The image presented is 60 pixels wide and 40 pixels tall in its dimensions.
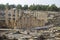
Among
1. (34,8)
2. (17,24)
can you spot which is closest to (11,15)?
(17,24)

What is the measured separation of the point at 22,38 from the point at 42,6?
1555cm

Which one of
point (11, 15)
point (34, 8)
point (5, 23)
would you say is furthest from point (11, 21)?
point (34, 8)

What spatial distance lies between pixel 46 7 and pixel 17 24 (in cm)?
1007

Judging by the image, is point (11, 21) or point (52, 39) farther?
point (11, 21)

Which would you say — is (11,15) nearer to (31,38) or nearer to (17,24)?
(17,24)

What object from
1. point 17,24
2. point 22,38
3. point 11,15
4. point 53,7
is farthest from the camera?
point 53,7

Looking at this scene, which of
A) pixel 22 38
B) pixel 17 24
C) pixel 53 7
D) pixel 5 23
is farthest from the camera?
pixel 53 7

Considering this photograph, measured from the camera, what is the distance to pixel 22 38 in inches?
284

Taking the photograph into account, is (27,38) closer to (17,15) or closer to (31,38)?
(31,38)

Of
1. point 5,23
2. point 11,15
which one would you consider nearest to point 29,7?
point 11,15

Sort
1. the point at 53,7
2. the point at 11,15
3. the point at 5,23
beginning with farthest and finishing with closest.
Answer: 1. the point at 53,7
2. the point at 11,15
3. the point at 5,23

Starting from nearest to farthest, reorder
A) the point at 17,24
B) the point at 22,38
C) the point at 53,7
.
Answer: the point at 22,38 → the point at 17,24 → the point at 53,7

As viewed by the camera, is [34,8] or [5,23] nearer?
[5,23]

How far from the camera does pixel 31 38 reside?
7.35 metres
